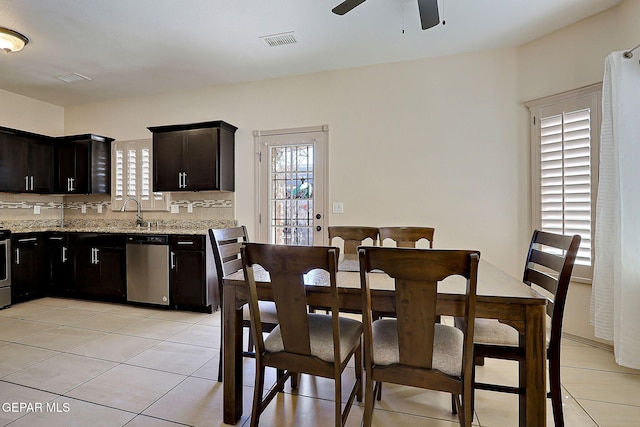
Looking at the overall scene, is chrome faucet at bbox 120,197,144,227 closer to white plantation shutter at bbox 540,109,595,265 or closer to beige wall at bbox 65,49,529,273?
beige wall at bbox 65,49,529,273

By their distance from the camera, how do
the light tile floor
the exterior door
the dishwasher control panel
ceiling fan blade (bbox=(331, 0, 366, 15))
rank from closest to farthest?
1. the light tile floor
2. ceiling fan blade (bbox=(331, 0, 366, 15))
3. the dishwasher control panel
4. the exterior door

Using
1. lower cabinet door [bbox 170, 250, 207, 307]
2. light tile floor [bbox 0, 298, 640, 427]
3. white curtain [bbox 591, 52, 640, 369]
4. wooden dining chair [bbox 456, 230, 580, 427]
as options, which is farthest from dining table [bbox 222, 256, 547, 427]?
lower cabinet door [bbox 170, 250, 207, 307]

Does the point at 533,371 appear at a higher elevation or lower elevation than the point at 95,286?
higher

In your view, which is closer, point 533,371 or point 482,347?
point 533,371

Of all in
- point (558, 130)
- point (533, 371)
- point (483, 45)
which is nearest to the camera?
point (533, 371)

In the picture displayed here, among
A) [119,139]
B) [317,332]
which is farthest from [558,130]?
[119,139]

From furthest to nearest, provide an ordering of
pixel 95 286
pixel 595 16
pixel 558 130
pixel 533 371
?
1. pixel 95 286
2. pixel 558 130
3. pixel 595 16
4. pixel 533 371

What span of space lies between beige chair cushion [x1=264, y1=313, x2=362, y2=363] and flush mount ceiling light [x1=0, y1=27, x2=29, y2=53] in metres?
3.60

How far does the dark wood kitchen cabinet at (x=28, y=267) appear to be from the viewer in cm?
398

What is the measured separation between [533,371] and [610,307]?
5.54 feet

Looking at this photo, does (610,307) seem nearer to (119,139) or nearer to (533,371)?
(533,371)

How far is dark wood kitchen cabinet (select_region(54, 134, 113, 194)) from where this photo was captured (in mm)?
4566

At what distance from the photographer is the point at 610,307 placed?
2.48m

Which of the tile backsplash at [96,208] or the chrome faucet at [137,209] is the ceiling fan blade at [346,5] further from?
the chrome faucet at [137,209]
